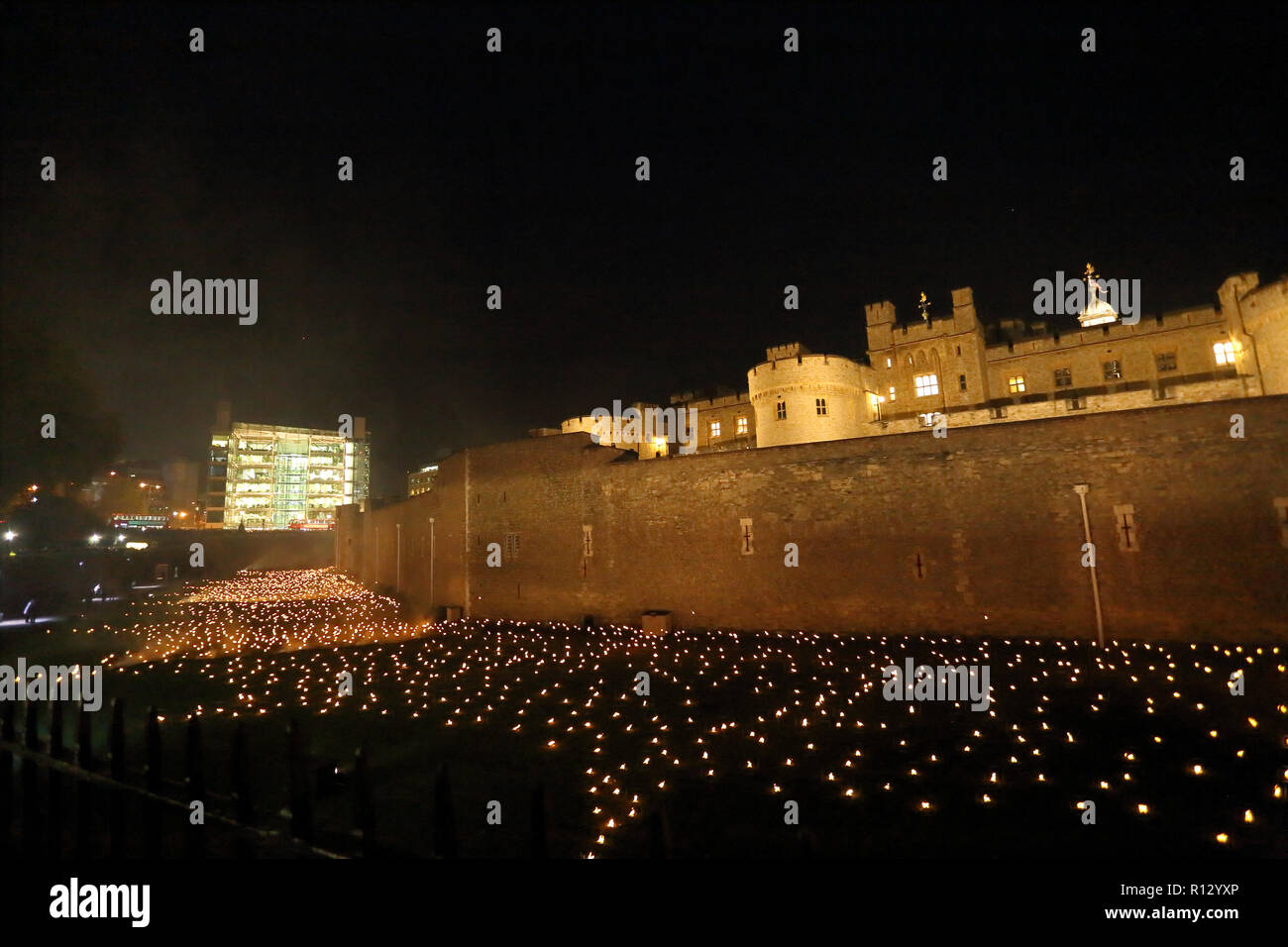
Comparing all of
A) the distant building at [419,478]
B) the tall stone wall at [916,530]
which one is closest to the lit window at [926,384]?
the tall stone wall at [916,530]

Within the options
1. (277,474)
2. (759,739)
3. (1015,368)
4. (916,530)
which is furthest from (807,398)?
(277,474)

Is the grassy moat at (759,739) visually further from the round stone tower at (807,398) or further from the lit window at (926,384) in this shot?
the lit window at (926,384)

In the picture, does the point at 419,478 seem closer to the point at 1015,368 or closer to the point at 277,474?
the point at 277,474

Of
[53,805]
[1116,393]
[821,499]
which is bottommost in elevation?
[53,805]

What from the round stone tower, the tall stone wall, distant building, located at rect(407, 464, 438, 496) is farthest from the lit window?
distant building, located at rect(407, 464, 438, 496)

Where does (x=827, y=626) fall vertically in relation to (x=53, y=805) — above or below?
below

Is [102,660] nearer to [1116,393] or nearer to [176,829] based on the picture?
[176,829]
